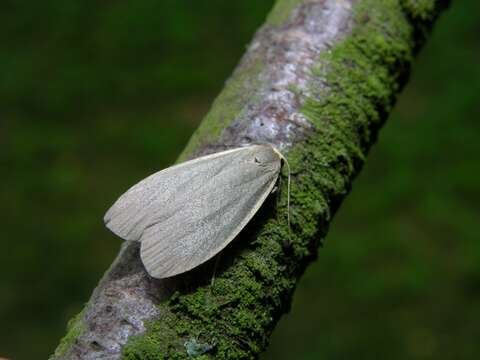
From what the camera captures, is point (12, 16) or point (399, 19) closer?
point (399, 19)

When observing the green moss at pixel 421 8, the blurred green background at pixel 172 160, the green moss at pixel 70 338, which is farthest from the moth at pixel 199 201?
the blurred green background at pixel 172 160

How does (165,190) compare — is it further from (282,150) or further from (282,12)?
(282,12)

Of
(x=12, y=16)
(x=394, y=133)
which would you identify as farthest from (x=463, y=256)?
(x=12, y=16)

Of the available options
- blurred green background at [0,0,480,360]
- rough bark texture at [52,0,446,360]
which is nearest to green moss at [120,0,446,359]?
rough bark texture at [52,0,446,360]

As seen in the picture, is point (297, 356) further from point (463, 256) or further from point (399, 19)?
point (399, 19)

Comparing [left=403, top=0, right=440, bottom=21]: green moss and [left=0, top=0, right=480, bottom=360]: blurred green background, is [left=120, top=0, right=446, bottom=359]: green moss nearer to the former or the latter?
[left=403, top=0, right=440, bottom=21]: green moss

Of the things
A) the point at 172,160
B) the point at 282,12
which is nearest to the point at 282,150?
the point at 282,12

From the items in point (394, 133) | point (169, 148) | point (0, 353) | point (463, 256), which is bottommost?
point (0, 353)
